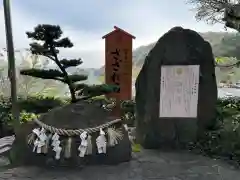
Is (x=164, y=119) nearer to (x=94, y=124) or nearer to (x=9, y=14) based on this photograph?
(x=94, y=124)

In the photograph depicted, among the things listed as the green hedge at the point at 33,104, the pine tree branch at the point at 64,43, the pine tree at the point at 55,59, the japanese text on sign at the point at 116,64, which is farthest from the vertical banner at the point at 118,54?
the pine tree branch at the point at 64,43

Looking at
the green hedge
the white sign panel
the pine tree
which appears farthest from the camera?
the green hedge

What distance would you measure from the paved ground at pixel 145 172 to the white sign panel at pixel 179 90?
669mm

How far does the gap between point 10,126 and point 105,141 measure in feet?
10.1

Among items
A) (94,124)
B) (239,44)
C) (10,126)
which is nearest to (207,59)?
(94,124)

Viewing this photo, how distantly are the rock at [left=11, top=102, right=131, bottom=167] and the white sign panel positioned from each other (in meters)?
0.82

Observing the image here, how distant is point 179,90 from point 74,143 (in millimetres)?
1480

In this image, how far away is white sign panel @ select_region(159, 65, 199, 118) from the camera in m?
3.57

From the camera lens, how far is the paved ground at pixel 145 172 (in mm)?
2674

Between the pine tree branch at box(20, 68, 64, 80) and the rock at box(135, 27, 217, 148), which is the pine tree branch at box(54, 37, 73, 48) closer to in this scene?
the pine tree branch at box(20, 68, 64, 80)

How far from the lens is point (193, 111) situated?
3.63 m

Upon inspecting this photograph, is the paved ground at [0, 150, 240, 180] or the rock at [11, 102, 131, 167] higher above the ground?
the rock at [11, 102, 131, 167]

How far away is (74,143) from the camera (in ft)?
9.21

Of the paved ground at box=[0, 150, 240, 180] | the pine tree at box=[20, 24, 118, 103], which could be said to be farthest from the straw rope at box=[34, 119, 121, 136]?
the pine tree at box=[20, 24, 118, 103]
